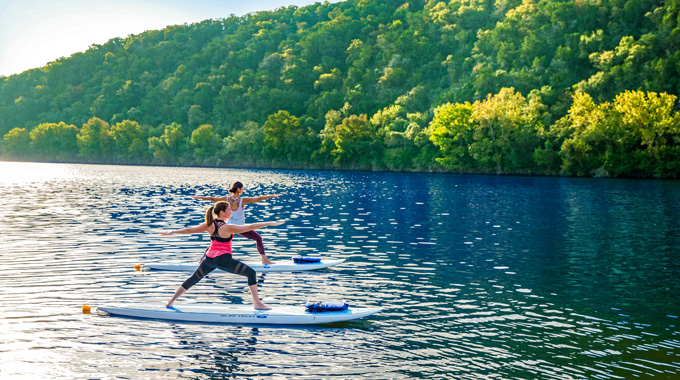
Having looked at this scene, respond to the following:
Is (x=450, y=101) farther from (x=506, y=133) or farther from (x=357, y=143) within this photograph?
(x=506, y=133)

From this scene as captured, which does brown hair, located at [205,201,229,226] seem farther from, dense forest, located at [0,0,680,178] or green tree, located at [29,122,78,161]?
green tree, located at [29,122,78,161]

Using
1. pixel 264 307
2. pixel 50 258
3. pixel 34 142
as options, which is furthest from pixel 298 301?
pixel 34 142

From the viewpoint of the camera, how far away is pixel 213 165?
169 metres

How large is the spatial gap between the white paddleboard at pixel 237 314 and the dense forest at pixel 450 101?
85.3 metres

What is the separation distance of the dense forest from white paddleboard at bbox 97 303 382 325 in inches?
3358

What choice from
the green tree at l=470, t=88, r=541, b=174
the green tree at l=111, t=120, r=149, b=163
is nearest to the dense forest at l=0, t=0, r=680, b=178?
the green tree at l=470, t=88, r=541, b=174

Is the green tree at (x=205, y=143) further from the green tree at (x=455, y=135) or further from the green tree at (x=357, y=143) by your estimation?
the green tree at (x=455, y=135)

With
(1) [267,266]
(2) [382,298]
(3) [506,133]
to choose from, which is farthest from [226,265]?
(3) [506,133]

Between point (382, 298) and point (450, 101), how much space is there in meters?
117

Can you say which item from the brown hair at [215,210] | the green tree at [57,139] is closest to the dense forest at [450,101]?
the green tree at [57,139]

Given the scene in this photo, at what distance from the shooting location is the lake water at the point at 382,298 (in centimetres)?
1216

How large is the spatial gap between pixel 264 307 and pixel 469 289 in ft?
22.5

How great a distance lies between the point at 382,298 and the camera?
1764 centimetres

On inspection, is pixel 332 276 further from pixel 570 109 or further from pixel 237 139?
pixel 237 139
